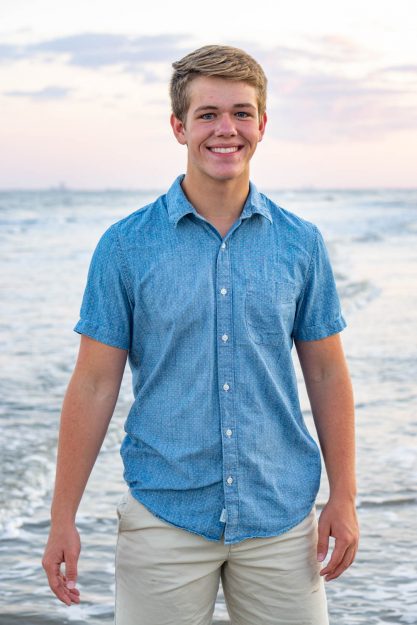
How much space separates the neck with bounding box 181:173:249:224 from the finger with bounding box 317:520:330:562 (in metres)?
0.87

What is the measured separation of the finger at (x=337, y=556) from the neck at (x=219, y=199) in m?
0.93

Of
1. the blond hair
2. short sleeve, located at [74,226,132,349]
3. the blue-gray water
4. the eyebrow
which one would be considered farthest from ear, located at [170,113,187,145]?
the blue-gray water

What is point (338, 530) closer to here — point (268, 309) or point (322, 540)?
point (322, 540)

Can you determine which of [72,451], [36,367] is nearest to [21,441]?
[36,367]

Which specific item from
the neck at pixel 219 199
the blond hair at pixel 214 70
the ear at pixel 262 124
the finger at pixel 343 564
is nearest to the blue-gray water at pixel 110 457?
the finger at pixel 343 564

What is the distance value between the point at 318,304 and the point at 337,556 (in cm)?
69

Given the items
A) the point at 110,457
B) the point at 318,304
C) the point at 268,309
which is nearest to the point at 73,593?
the point at 268,309

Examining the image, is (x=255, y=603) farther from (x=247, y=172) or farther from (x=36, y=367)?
(x=36, y=367)

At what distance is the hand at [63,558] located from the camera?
2.58m

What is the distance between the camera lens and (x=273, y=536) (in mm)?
2551

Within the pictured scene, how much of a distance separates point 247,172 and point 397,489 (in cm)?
382

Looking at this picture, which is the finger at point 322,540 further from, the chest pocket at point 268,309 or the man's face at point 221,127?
the man's face at point 221,127

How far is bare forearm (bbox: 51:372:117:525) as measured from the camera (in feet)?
8.50

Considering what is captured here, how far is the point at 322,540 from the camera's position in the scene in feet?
8.59
